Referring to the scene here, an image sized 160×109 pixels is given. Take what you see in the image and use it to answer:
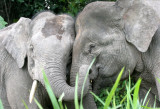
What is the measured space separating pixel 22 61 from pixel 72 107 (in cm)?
84

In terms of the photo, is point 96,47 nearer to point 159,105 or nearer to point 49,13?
point 49,13

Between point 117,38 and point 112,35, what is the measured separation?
0.06 meters

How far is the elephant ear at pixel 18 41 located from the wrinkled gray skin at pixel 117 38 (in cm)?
63

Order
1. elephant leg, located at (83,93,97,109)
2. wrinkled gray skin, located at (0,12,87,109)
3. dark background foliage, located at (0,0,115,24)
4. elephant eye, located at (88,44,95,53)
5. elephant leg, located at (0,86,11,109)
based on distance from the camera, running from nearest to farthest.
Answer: wrinkled gray skin, located at (0,12,87,109), elephant eye, located at (88,44,95,53), elephant leg, located at (83,93,97,109), elephant leg, located at (0,86,11,109), dark background foliage, located at (0,0,115,24)

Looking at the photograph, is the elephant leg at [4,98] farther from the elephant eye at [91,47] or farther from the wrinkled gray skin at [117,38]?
the elephant eye at [91,47]

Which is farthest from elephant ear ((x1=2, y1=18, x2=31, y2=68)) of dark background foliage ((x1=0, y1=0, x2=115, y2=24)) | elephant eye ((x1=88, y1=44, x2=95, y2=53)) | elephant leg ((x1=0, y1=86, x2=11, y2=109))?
dark background foliage ((x1=0, y1=0, x2=115, y2=24))

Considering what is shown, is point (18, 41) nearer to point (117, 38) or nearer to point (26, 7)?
point (117, 38)

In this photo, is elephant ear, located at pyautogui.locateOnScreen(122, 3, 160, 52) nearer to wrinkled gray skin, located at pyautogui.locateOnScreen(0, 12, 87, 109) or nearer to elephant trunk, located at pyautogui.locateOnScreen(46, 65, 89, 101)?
wrinkled gray skin, located at pyautogui.locateOnScreen(0, 12, 87, 109)

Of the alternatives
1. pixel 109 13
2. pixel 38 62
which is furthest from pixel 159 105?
pixel 38 62

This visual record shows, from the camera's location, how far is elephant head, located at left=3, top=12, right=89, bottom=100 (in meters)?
3.29

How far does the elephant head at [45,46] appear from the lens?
3293 mm

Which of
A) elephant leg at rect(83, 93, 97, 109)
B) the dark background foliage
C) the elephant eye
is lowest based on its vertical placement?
the dark background foliage

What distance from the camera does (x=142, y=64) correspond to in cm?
Result: 377

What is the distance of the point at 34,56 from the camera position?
3533mm
